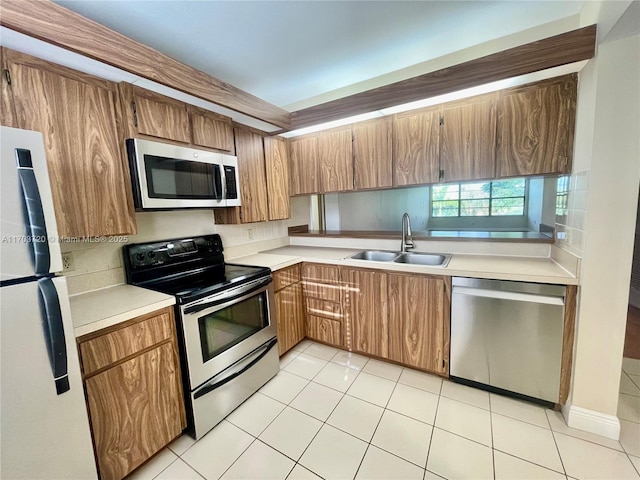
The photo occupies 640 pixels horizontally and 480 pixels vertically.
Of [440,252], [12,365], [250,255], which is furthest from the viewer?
[250,255]

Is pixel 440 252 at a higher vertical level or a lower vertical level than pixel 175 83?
lower

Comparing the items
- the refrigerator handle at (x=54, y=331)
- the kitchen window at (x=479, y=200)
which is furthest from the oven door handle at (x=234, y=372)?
the kitchen window at (x=479, y=200)

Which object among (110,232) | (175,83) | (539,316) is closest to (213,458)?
(110,232)

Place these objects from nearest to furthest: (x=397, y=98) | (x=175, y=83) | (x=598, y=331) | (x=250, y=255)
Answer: (x=598, y=331) → (x=175, y=83) → (x=397, y=98) → (x=250, y=255)

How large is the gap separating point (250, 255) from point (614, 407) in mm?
2858

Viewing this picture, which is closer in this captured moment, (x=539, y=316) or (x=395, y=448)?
(x=395, y=448)

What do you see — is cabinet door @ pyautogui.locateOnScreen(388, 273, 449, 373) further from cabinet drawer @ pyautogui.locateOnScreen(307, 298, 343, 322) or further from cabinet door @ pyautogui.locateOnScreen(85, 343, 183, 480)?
cabinet door @ pyautogui.locateOnScreen(85, 343, 183, 480)

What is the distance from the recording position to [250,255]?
274 centimetres

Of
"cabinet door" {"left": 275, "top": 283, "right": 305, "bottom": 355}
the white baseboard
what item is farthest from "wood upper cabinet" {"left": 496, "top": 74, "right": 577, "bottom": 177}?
"cabinet door" {"left": 275, "top": 283, "right": 305, "bottom": 355}

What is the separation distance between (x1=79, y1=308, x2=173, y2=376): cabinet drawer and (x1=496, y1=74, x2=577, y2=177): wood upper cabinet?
2473 millimetres

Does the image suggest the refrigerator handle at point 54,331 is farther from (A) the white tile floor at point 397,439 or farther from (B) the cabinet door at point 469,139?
(B) the cabinet door at point 469,139

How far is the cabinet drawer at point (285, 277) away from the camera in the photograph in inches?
89.1

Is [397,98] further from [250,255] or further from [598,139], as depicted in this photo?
[250,255]

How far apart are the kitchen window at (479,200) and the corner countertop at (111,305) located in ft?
13.5
